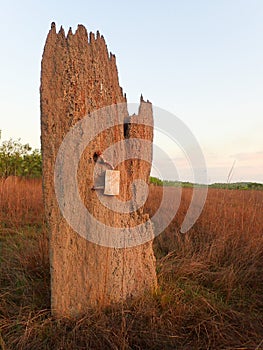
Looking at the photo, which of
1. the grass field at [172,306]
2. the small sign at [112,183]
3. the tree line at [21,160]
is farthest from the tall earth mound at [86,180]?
the tree line at [21,160]

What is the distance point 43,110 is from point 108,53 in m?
0.70

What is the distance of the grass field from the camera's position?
191cm

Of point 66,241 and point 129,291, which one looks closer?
point 66,241

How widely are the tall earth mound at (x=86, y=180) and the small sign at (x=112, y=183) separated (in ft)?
0.16

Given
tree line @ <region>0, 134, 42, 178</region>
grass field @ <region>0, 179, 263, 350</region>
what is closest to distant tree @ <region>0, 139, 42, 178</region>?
tree line @ <region>0, 134, 42, 178</region>

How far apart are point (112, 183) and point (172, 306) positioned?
3.09 feet

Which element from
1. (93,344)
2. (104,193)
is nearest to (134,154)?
(104,193)

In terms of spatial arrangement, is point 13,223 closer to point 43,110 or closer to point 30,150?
point 43,110

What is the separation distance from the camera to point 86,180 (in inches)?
85.6

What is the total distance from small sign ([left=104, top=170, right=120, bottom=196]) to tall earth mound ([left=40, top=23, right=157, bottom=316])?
48 millimetres

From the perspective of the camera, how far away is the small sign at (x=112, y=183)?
2.19 m

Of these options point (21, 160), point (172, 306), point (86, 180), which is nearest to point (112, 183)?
point (86, 180)

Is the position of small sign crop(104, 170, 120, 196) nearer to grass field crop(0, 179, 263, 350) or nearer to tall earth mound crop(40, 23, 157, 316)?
tall earth mound crop(40, 23, 157, 316)

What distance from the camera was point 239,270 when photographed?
2.98 meters
